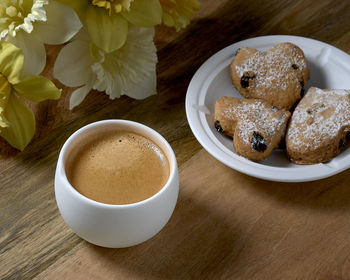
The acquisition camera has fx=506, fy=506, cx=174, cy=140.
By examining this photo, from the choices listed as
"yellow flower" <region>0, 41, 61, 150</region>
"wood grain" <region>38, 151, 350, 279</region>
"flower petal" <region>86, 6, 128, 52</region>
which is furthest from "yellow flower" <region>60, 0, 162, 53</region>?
"wood grain" <region>38, 151, 350, 279</region>

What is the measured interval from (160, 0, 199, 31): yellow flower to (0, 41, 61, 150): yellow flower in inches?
9.2

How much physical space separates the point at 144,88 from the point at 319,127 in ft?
1.00

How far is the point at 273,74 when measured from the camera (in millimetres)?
867

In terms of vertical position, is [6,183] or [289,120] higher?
[289,120]

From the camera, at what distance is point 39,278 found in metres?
0.69

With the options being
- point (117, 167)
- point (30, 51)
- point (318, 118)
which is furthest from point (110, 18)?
point (318, 118)

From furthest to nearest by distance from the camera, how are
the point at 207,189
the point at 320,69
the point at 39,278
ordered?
the point at 320,69 → the point at 207,189 → the point at 39,278

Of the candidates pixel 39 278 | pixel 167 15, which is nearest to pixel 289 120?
pixel 167 15

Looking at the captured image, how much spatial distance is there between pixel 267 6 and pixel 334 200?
49cm

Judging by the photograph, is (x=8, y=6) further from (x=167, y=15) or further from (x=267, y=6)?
(x=267, y=6)

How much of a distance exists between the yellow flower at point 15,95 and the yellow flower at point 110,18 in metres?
0.11

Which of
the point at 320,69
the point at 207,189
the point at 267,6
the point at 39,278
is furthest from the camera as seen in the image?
the point at 267,6

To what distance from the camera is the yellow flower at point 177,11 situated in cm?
87

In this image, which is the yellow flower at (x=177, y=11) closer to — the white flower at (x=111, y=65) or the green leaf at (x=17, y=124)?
the white flower at (x=111, y=65)
